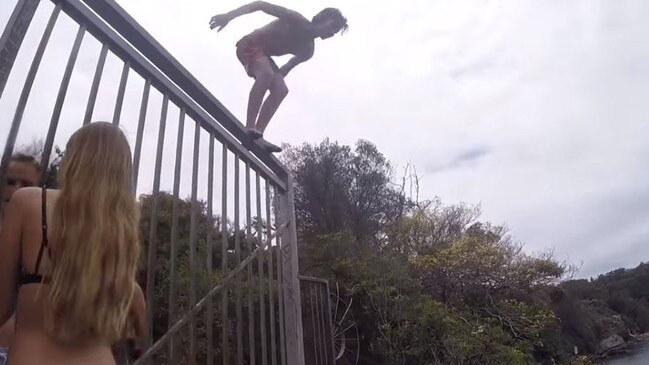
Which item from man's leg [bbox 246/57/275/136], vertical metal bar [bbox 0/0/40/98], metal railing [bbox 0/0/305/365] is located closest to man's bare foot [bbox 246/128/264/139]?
metal railing [bbox 0/0/305/365]

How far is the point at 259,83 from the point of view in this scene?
3682 mm

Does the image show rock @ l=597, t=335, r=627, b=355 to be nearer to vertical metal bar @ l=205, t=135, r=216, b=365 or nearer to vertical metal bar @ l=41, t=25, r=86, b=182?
vertical metal bar @ l=205, t=135, r=216, b=365

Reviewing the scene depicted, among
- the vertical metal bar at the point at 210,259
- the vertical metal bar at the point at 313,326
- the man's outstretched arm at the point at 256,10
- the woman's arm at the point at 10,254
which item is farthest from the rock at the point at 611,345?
the woman's arm at the point at 10,254

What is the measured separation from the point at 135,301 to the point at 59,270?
1.10 feet

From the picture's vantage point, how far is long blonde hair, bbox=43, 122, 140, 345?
1.25 meters

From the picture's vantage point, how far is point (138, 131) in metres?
1.83

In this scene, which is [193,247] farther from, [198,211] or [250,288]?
[250,288]

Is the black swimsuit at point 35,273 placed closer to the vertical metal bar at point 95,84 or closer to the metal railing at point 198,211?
the metal railing at point 198,211

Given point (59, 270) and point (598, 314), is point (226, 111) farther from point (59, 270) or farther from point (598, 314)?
point (598, 314)

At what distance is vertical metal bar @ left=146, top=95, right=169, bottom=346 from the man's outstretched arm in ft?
4.76

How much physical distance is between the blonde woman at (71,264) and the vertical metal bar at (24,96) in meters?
0.07

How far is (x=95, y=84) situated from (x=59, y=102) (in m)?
0.17

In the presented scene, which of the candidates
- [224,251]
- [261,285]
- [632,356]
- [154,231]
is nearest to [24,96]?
[154,231]

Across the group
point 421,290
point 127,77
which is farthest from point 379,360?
point 127,77
